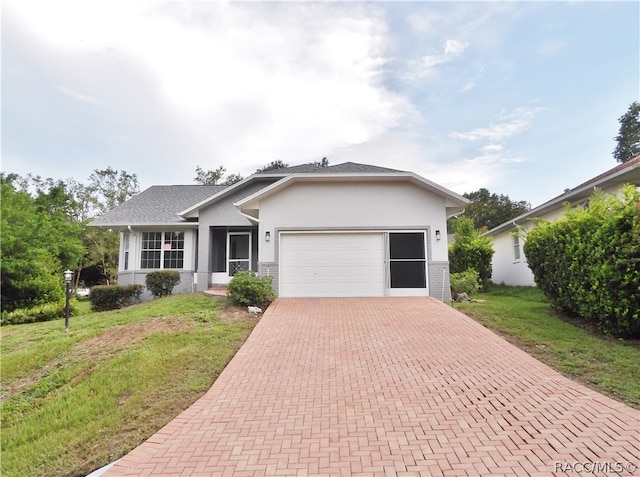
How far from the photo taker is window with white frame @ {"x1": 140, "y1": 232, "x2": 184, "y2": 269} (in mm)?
17000

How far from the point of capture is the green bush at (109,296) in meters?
14.9

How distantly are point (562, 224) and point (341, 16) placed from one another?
28.6 feet

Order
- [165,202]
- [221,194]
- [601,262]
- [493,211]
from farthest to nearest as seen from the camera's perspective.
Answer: [493,211] → [165,202] → [221,194] → [601,262]

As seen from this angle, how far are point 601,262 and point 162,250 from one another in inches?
653

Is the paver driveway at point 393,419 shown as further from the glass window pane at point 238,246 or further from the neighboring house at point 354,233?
the glass window pane at point 238,246

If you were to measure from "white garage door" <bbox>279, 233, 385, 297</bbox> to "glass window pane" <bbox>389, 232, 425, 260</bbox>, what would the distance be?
0.40m

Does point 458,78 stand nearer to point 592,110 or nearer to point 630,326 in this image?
point 592,110

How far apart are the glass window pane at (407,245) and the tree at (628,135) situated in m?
36.3

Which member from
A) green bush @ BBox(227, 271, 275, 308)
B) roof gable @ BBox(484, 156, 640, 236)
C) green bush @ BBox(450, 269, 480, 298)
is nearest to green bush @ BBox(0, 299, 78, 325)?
green bush @ BBox(227, 271, 275, 308)

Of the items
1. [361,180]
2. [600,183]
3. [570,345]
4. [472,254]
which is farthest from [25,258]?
[600,183]

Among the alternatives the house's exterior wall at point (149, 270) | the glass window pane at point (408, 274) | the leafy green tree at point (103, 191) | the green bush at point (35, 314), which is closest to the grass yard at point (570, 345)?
the glass window pane at point (408, 274)

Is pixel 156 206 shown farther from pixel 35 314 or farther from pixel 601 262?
pixel 601 262

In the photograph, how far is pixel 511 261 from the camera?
63.6 feet

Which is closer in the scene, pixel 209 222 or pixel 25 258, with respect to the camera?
pixel 25 258
